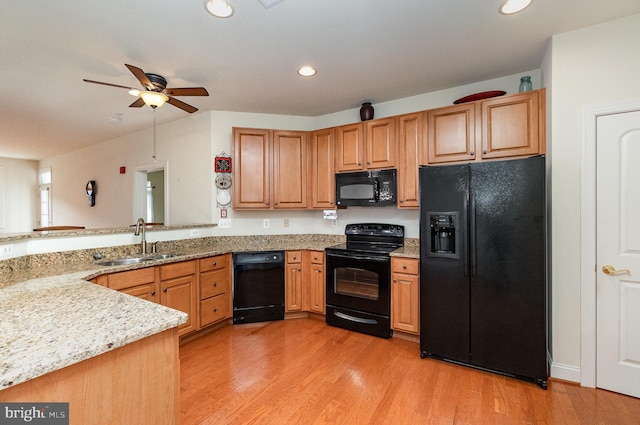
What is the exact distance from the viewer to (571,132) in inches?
83.2

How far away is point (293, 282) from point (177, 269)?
1.26m

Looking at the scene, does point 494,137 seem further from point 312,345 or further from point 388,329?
point 312,345

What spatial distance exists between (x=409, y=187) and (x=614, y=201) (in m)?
1.49

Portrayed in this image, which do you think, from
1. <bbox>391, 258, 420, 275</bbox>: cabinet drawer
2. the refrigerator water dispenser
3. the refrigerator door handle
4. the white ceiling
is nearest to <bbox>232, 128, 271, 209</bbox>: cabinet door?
the white ceiling

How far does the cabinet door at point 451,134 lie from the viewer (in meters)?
2.59

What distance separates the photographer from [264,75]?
8.82 feet

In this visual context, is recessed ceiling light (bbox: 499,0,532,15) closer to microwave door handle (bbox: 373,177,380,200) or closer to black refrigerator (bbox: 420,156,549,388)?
black refrigerator (bbox: 420,156,549,388)

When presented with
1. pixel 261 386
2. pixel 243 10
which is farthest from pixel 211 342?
pixel 243 10

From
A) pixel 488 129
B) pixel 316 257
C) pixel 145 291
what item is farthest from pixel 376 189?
pixel 145 291

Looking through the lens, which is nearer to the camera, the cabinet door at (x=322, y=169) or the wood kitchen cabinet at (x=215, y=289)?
the wood kitchen cabinet at (x=215, y=289)

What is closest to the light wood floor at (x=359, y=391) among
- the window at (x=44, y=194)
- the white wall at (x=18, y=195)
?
the window at (x=44, y=194)

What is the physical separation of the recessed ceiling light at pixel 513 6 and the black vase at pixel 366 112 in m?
1.56

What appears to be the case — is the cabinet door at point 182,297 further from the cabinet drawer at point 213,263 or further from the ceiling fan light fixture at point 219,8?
the ceiling fan light fixture at point 219,8

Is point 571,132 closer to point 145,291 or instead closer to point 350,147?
point 350,147
